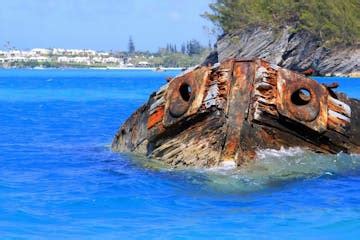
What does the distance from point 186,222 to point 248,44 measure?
243ft

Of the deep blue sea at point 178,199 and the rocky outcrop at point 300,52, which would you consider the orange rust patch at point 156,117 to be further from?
the rocky outcrop at point 300,52

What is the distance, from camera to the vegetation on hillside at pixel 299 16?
Answer: 255ft

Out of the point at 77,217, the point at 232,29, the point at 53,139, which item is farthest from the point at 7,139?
the point at 232,29

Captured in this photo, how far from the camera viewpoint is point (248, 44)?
3140 inches

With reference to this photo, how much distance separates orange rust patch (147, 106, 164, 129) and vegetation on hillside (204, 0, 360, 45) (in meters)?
69.5

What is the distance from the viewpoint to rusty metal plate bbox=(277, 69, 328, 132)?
29.0 feet

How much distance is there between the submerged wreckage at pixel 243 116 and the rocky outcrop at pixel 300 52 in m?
66.3

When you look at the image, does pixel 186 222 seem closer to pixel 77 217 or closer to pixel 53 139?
pixel 77 217

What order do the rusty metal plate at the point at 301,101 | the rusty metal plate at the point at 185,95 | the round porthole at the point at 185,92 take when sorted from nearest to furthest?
the rusty metal plate at the point at 301,101, the rusty metal plate at the point at 185,95, the round porthole at the point at 185,92

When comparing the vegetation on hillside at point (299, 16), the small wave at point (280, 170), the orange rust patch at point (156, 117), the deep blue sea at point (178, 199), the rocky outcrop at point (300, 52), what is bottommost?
the deep blue sea at point (178, 199)

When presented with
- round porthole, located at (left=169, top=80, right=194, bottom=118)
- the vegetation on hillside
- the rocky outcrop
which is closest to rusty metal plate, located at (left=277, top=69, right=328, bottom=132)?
round porthole, located at (left=169, top=80, right=194, bottom=118)

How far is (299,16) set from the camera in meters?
79.4

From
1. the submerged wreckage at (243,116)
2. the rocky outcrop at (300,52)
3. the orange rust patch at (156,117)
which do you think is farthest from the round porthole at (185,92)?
the rocky outcrop at (300,52)

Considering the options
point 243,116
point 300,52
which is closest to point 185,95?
point 243,116
